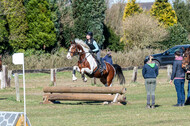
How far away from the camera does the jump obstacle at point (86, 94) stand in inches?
674

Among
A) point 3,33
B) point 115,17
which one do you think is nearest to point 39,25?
point 3,33

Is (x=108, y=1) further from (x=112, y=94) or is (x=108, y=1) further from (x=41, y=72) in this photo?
(x=112, y=94)

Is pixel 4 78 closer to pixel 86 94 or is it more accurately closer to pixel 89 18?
pixel 86 94

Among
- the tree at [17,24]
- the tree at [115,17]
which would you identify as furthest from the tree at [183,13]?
the tree at [17,24]

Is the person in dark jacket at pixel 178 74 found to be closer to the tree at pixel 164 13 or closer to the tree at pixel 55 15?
the tree at pixel 55 15

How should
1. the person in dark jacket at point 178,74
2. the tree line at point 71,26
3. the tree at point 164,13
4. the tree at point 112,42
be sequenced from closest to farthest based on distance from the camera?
the person in dark jacket at point 178,74 → the tree line at point 71,26 → the tree at point 112,42 → the tree at point 164,13

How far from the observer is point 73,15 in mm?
54000

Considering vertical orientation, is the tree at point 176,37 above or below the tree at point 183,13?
below

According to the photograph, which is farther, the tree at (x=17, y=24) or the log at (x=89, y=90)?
the tree at (x=17, y=24)

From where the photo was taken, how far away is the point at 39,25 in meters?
45.5

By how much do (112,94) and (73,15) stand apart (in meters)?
37.3

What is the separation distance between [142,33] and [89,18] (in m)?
8.12

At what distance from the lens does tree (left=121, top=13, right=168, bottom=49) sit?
56312 millimetres

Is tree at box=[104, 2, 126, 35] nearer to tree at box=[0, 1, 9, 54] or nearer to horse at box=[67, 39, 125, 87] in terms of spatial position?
Result: tree at box=[0, 1, 9, 54]
